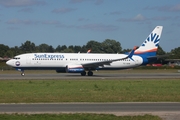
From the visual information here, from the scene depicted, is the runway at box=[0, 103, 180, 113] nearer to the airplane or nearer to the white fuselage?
the airplane

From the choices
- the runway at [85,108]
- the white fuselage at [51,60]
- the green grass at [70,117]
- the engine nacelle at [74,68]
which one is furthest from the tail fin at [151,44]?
the green grass at [70,117]

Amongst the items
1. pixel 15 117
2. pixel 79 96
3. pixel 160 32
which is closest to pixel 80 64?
pixel 160 32

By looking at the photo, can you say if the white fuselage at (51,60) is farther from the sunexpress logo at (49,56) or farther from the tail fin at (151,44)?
the tail fin at (151,44)

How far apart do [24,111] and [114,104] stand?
4.98m

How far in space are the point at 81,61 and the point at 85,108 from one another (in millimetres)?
36285

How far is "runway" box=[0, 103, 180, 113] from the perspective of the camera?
17.4 metres

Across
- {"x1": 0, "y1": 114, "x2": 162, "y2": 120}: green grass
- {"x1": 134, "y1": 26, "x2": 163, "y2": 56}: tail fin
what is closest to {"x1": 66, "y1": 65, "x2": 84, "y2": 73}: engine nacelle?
{"x1": 134, "y1": 26, "x2": 163, "y2": 56}: tail fin

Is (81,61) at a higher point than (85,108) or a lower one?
higher

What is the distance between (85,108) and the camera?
18.5 meters

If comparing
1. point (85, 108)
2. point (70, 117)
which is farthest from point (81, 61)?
point (70, 117)

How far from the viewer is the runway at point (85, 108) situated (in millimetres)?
17406

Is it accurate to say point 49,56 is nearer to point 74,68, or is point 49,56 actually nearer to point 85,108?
point 74,68

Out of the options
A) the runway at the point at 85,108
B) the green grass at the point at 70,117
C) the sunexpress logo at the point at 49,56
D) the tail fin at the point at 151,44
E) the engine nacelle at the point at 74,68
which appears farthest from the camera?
the tail fin at the point at 151,44

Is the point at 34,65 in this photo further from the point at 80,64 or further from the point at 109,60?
the point at 109,60
